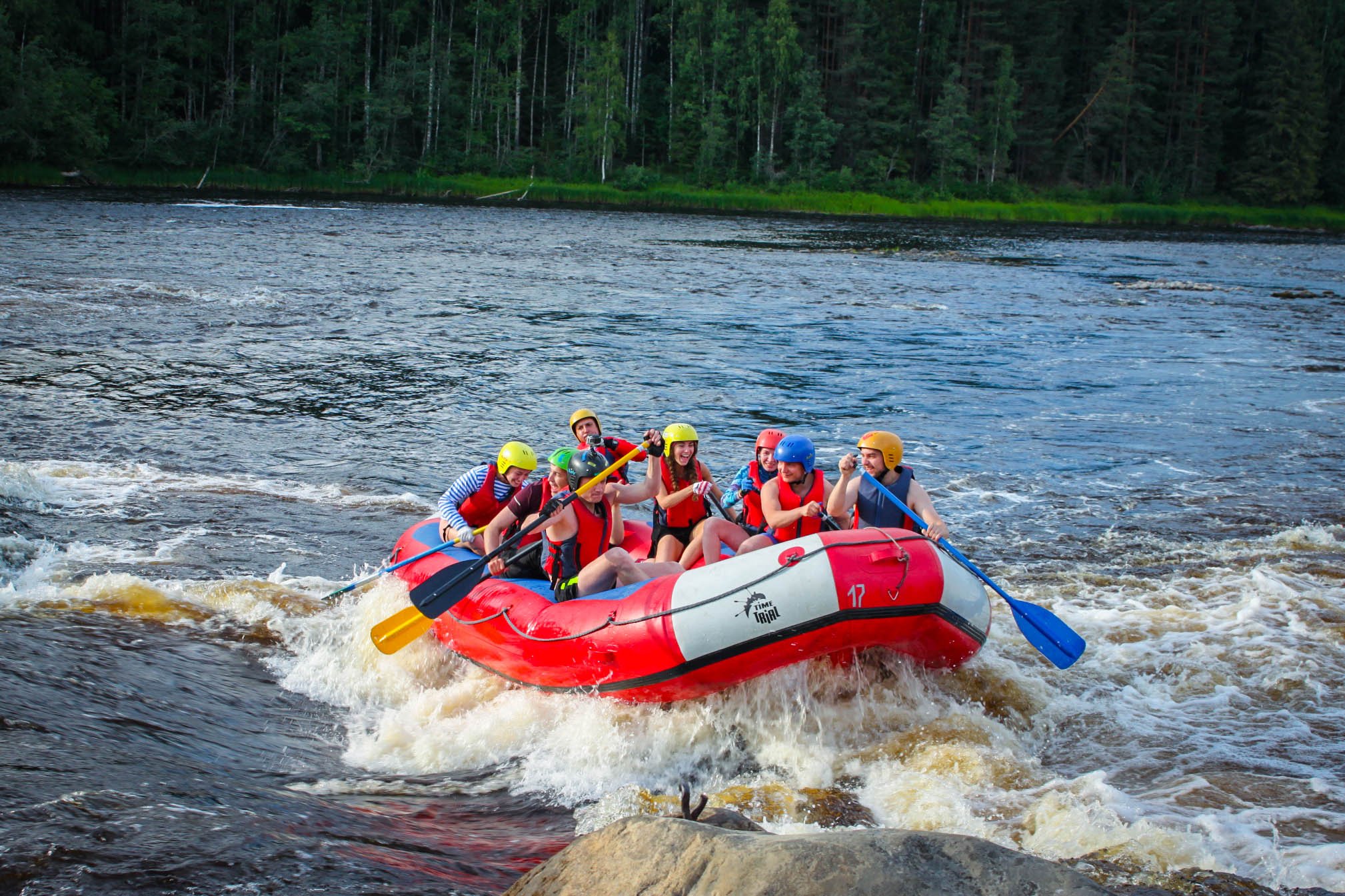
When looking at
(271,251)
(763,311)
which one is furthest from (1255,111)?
(271,251)

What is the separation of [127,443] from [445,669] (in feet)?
20.4

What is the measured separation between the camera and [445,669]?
7.57 metres

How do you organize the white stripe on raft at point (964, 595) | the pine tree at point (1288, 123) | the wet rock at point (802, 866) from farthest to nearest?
the pine tree at point (1288, 123) → the white stripe on raft at point (964, 595) → the wet rock at point (802, 866)

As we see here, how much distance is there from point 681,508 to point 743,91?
50.9 m

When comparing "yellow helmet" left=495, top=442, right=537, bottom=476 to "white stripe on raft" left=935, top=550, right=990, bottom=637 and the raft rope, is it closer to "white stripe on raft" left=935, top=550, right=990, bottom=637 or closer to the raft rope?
the raft rope

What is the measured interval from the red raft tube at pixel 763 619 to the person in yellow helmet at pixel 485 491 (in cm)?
140

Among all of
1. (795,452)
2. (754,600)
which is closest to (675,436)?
(795,452)

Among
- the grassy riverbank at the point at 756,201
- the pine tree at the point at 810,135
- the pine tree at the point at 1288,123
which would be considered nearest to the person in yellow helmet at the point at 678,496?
the grassy riverbank at the point at 756,201

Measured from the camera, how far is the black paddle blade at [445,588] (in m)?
7.04

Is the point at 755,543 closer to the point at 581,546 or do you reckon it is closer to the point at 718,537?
the point at 718,537

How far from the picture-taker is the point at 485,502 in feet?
26.3

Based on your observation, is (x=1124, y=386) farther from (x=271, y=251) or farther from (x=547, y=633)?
(x=271, y=251)

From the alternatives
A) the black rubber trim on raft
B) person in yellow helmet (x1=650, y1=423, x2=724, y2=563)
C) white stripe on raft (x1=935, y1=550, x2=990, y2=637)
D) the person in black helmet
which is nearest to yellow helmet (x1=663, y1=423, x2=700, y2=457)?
person in yellow helmet (x1=650, y1=423, x2=724, y2=563)

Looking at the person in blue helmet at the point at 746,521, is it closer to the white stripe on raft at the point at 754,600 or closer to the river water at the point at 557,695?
the white stripe on raft at the point at 754,600
